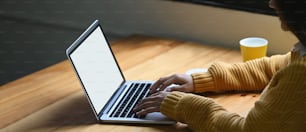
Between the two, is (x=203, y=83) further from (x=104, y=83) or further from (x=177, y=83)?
(x=104, y=83)

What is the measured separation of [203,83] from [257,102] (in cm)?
36

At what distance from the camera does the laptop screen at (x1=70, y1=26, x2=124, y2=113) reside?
4.40ft

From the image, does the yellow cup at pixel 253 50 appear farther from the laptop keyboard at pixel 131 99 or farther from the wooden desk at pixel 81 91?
the laptop keyboard at pixel 131 99

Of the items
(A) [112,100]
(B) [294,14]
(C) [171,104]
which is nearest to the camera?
(B) [294,14]

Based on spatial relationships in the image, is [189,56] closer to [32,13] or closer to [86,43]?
[86,43]

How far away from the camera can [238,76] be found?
1.46 m

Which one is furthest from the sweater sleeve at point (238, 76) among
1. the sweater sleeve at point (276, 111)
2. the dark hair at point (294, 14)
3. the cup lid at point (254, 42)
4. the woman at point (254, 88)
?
the dark hair at point (294, 14)

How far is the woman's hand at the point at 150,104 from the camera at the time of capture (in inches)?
51.8

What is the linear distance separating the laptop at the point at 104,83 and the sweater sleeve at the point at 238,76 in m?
0.15

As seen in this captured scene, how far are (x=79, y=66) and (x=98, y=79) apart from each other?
83 millimetres

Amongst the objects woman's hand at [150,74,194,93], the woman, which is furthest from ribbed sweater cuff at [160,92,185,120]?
woman's hand at [150,74,194,93]

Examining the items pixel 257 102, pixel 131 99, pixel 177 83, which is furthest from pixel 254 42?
pixel 257 102

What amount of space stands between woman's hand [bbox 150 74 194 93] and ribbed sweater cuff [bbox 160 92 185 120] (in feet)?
0.35

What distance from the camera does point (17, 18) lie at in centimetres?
242
